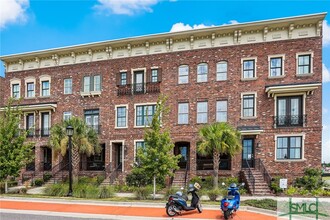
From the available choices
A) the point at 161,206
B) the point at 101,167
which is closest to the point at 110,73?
the point at 101,167

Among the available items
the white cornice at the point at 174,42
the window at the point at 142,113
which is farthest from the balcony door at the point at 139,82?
the white cornice at the point at 174,42

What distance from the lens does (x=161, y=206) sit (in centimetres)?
1183

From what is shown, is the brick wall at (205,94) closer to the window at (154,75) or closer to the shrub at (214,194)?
the window at (154,75)

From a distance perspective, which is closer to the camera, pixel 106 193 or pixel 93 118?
pixel 106 193

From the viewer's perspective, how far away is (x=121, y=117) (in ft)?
71.7

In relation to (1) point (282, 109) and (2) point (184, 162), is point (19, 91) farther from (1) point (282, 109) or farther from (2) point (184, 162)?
(1) point (282, 109)

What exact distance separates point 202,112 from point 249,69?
16.0 ft

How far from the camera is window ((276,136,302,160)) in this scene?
1792cm

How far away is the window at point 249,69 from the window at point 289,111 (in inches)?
105

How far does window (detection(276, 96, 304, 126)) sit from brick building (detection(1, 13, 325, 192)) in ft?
0.22

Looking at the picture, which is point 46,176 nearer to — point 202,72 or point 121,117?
point 121,117

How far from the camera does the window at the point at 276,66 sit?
1866 centimetres

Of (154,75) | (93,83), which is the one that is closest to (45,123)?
(93,83)

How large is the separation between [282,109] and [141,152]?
36.6 ft
